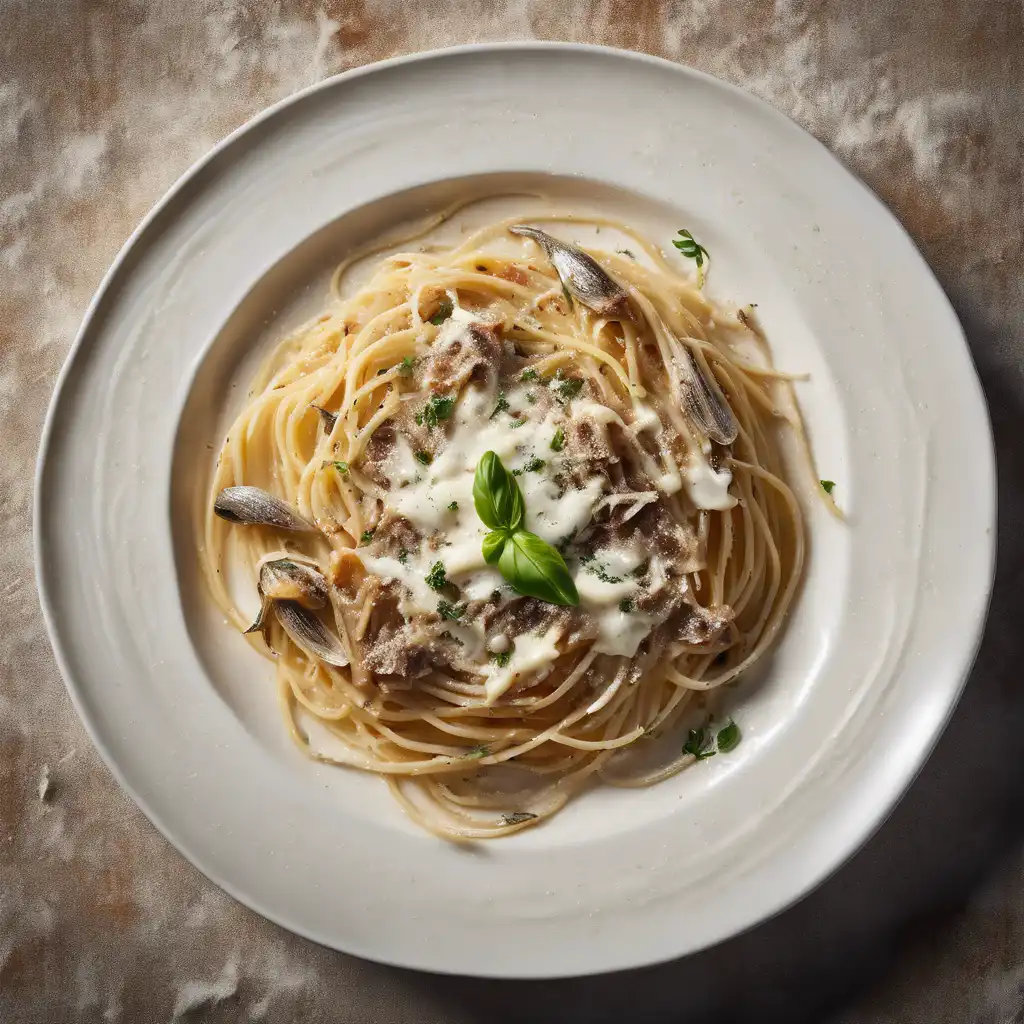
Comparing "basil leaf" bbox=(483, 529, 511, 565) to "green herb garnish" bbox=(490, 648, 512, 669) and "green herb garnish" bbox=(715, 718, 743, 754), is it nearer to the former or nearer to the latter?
"green herb garnish" bbox=(490, 648, 512, 669)

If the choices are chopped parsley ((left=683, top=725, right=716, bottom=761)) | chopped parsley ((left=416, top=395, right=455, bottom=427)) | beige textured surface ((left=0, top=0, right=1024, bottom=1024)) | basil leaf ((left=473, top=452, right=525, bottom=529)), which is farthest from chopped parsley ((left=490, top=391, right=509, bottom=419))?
beige textured surface ((left=0, top=0, right=1024, bottom=1024))

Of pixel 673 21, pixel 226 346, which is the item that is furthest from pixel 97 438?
pixel 673 21

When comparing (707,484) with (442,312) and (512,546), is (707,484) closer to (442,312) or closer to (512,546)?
(512,546)

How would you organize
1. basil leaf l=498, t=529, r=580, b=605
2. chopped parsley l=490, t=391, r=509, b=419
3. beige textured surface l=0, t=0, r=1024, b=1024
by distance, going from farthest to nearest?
1. beige textured surface l=0, t=0, r=1024, b=1024
2. chopped parsley l=490, t=391, r=509, b=419
3. basil leaf l=498, t=529, r=580, b=605

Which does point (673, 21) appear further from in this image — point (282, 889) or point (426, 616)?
point (282, 889)

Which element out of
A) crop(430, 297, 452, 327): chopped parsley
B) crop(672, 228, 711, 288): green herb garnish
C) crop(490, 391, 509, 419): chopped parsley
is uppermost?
crop(430, 297, 452, 327): chopped parsley

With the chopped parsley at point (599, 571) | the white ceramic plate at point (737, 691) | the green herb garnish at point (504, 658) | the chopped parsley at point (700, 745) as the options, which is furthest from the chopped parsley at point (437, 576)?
the chopped parsley at point (700, 745)

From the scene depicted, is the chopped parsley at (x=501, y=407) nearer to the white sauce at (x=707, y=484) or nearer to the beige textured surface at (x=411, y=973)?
the white sauce at (x=707, y=484)

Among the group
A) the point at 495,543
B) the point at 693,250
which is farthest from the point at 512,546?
the point at 693,250
